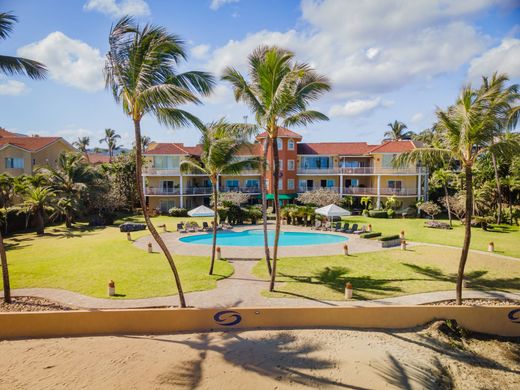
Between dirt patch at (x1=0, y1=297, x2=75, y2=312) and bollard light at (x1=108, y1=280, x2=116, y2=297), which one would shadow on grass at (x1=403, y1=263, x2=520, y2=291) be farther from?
dirt patch at (x1=0, y1=297, x2=75, y2=312)

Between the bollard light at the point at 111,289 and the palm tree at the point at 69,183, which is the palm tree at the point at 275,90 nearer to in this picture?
the bollard light at the point at 111,289

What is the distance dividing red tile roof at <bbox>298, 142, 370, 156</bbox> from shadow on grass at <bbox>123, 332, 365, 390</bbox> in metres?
35.9

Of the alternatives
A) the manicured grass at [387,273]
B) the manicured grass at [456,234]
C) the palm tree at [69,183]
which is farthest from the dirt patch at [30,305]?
the manicured grass at [456,234]

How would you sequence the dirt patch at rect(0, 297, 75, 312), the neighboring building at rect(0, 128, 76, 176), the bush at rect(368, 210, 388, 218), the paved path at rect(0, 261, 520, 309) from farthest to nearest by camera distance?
the bush at rect(368, 210, 388, 218)
the neighboring building at rect(0, 128, 76, 176)
the paved path at rect(0, 261, 520, 309)
the dirt patch at rect(0, 297, 75, 312)

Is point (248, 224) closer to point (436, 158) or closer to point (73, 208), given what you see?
point (73, 208)

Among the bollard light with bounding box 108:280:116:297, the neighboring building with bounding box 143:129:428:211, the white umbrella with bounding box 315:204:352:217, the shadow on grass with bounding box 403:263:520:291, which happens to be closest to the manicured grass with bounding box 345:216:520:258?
the white umbrella with bounding box 315:204:352:217

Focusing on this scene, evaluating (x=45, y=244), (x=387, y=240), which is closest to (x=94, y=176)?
(x=45, y=244)

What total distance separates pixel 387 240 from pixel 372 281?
25.8 feet

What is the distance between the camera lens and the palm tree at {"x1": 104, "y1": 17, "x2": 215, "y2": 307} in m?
9.20

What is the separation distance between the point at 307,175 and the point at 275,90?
30882mm

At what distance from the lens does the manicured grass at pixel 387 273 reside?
1350 centimetres

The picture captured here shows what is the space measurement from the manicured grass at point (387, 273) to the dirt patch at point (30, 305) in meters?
8.06

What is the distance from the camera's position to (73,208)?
2956 cm

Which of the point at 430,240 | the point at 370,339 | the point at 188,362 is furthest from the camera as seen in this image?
the point at 430,240
